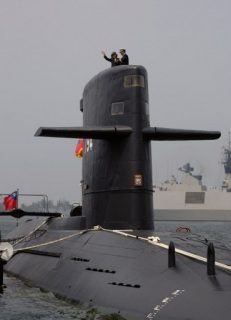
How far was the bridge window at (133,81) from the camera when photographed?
1276 centimetres

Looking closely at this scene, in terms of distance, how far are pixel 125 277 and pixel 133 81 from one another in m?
5.38

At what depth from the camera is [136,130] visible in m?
12.4

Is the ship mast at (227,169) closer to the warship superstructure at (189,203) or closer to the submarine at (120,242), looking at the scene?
the warship superstructure at (189,203)

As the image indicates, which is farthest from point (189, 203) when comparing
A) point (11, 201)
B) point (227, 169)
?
point (11, 201)

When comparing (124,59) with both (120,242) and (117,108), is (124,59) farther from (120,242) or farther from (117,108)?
(120,242)

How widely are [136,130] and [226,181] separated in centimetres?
10000

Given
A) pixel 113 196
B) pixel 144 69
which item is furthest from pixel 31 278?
pixel 144 69

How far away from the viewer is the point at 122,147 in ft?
40.7

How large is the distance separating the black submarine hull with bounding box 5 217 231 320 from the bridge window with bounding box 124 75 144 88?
3587 millimetres

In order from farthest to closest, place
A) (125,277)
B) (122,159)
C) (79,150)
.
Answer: (79,150) → (122,159) → (125,277)

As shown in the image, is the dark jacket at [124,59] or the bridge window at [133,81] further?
the dark jacket at [124,59]

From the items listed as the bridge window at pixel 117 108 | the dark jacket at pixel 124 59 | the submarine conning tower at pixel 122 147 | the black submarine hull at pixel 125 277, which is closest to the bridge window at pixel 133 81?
the submarine conning tower at pixel 122 147

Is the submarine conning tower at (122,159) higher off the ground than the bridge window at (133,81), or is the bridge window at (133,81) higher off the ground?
the bridge window at (133,81)

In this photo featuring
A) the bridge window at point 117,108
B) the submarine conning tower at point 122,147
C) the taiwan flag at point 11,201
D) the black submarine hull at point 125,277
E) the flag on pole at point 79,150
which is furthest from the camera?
the taiwan flag at point 11,201
